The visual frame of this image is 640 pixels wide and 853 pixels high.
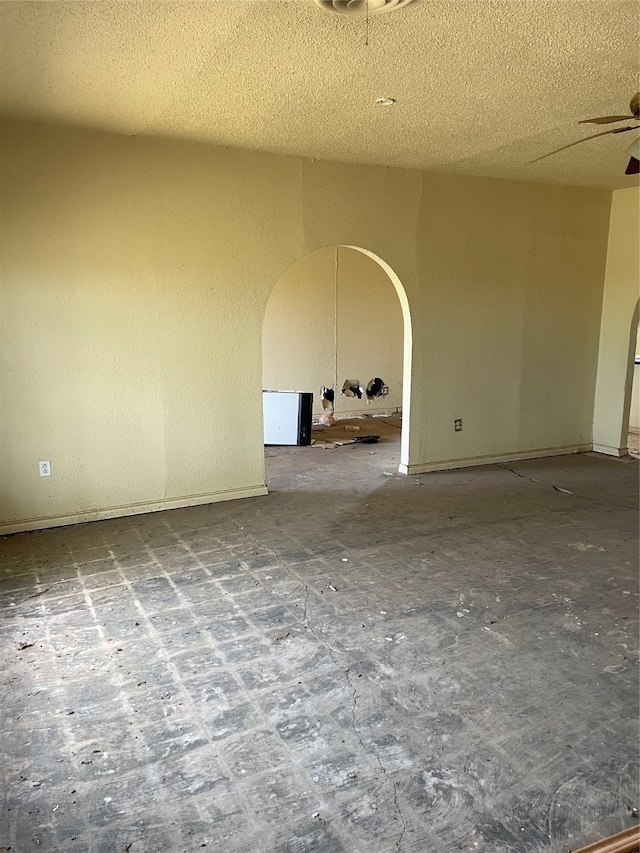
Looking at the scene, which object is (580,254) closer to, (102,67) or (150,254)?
(150,254)

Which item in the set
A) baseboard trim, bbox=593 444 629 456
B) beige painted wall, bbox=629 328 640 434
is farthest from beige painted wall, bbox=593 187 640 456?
beige painted wall, bbox=629 328 640 434

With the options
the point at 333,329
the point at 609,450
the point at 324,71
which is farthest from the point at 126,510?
the point at 609,450

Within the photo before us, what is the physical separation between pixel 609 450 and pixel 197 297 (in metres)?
4.53

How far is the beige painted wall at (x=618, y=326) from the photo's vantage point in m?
6.21

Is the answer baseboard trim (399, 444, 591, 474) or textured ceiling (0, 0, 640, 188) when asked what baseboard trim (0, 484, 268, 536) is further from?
textured ceiling (0, 0, 640, 188)

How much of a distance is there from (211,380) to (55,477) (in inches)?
50.3

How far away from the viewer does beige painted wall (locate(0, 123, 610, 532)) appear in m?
4.09

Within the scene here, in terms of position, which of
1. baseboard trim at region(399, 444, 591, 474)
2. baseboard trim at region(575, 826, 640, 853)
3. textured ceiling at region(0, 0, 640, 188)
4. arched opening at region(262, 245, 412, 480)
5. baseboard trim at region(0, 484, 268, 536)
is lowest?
baseboard trim at region(575, 826, 640, 853)

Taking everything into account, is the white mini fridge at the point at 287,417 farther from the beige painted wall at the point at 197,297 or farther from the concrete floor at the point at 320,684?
the concrete floor at the point at 320,684

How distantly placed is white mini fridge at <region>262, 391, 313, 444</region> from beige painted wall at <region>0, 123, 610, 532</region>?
1474 mm

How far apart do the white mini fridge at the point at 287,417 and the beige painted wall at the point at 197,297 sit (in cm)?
147

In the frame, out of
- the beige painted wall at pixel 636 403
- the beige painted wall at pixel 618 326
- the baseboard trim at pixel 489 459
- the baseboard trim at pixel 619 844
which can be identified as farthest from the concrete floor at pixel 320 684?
the beige painted wall at pixel 636 403

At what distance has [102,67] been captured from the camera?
9.50ft

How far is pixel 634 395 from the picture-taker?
7.71 m
